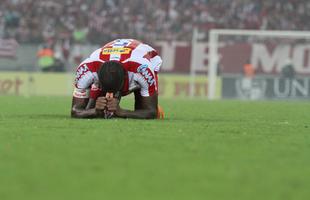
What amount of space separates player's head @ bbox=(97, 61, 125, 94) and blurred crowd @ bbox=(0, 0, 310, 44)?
23111 mm

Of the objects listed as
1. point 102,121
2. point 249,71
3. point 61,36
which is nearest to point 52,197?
point 102,121

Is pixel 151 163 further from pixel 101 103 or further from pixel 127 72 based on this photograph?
pixel 127 72

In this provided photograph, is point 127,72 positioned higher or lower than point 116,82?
higher

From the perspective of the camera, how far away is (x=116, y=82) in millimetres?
10562

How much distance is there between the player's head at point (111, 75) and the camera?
34.4ft

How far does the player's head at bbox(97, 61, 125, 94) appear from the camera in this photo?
Result: 34.4ft

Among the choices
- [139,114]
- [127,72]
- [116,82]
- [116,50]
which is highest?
[116,50]

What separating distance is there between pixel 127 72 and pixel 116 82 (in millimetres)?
440

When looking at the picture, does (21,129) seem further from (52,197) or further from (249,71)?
(249,71)

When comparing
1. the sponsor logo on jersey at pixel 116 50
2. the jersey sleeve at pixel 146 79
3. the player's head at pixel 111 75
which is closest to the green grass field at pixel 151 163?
the player's head at pixel 111 75

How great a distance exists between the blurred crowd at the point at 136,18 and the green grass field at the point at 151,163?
24644mm

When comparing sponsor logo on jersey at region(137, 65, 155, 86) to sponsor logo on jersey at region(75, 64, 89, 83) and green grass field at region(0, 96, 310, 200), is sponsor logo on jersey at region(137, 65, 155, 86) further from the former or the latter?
green grass field at region(0, 96, 310, 200)

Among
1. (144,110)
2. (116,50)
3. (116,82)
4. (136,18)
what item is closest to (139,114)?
(144,110)

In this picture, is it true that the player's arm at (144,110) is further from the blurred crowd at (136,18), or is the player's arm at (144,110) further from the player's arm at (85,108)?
the blurred crowd at (136,18)
